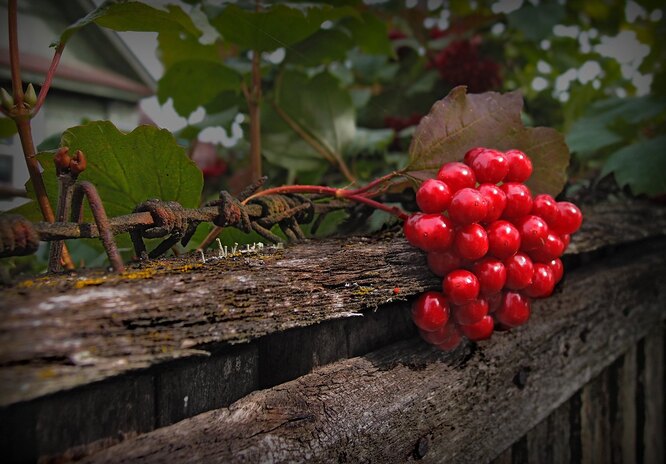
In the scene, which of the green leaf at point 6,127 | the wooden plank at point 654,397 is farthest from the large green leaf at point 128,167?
the wooden plank at point 654,397

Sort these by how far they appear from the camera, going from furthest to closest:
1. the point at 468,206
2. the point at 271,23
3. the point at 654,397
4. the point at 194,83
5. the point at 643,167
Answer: the point at 654,397
the point at 643,167
the point at 194,83
the point at 271,23
the point at 468,206

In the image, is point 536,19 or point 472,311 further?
point 536,19

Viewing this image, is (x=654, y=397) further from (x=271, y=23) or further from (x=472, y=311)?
(x=271, y=23)

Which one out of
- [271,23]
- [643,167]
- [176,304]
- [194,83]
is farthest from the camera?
[643,167]

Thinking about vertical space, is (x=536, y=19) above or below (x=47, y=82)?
above

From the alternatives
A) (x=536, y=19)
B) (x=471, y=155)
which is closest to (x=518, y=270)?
(x=471, y=155)

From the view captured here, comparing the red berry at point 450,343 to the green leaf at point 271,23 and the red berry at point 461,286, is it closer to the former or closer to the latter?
the red berry at point 461,286

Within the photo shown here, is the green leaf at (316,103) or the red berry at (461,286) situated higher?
the green leaf at (316,103)
